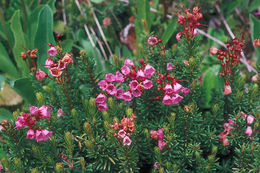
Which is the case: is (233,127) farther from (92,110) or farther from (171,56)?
(92,110)

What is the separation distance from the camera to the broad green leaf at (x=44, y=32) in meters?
2.16

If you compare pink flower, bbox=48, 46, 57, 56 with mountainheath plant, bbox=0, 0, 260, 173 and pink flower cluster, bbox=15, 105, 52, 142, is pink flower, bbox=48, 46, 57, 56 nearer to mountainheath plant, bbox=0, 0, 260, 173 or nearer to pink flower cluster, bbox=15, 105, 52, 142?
mountainheath plant, bbox=0, 0, 260, 173

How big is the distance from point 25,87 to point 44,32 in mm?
428

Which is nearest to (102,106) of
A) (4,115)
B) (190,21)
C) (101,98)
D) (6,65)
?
(101,98)

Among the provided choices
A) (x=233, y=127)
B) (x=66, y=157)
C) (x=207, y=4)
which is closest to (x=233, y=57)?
(x=233, y=127)

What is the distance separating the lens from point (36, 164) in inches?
60.7

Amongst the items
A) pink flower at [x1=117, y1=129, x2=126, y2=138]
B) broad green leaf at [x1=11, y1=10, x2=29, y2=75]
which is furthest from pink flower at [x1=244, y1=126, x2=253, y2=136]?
broad green leaf at [x1=11, y1=10, x2=29, y2=75]

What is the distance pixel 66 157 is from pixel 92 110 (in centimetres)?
28

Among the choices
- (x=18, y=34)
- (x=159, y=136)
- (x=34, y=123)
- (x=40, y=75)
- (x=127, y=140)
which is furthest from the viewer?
(x=18, y=34)

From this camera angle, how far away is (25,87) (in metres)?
2.14

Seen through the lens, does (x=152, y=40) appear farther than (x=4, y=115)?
No

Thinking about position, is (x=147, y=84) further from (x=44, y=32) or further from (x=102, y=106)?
(x=44, y=32)

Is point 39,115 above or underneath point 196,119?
above

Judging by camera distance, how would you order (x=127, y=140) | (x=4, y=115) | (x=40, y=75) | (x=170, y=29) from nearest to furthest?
(x=127, y=140) < (x=40, y=75) < (x=4, y=115) < (x=170, y=29)
